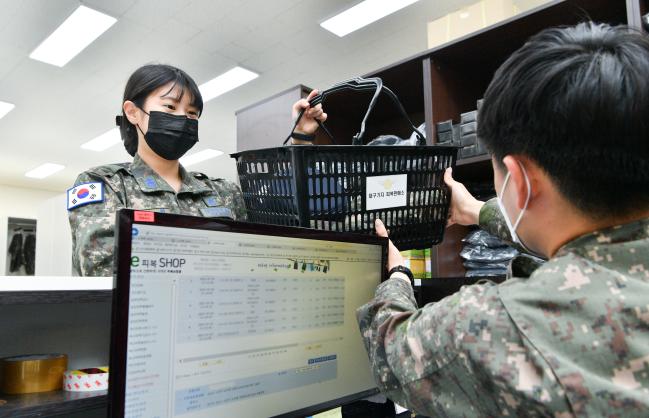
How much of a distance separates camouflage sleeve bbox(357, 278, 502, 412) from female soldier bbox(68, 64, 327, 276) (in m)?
0.82

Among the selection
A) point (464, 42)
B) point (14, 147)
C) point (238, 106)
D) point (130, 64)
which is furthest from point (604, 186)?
point (14, 147)

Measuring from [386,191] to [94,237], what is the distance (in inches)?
27.2

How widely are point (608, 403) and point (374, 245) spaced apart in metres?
0.45

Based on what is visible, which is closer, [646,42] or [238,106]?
[646,42]

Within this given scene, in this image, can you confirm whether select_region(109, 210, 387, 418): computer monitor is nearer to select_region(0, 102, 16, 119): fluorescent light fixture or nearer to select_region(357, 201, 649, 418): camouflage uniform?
select_region(357, 201, 649, 418): camouflage uniform

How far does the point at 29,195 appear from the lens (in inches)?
383

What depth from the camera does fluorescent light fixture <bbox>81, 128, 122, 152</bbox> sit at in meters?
6.58

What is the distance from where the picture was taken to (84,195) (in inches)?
46.3

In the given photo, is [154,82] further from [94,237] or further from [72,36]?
[72,36]

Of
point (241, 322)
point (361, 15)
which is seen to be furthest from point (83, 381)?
point (361, 15)

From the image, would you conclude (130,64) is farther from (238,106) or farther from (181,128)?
(181,128)

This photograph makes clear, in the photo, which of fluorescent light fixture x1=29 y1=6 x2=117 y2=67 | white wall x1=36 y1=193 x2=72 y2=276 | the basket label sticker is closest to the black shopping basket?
the basket label sticker

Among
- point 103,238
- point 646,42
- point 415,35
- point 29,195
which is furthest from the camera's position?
point 29,195

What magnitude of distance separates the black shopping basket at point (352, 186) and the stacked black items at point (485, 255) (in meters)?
0.54
